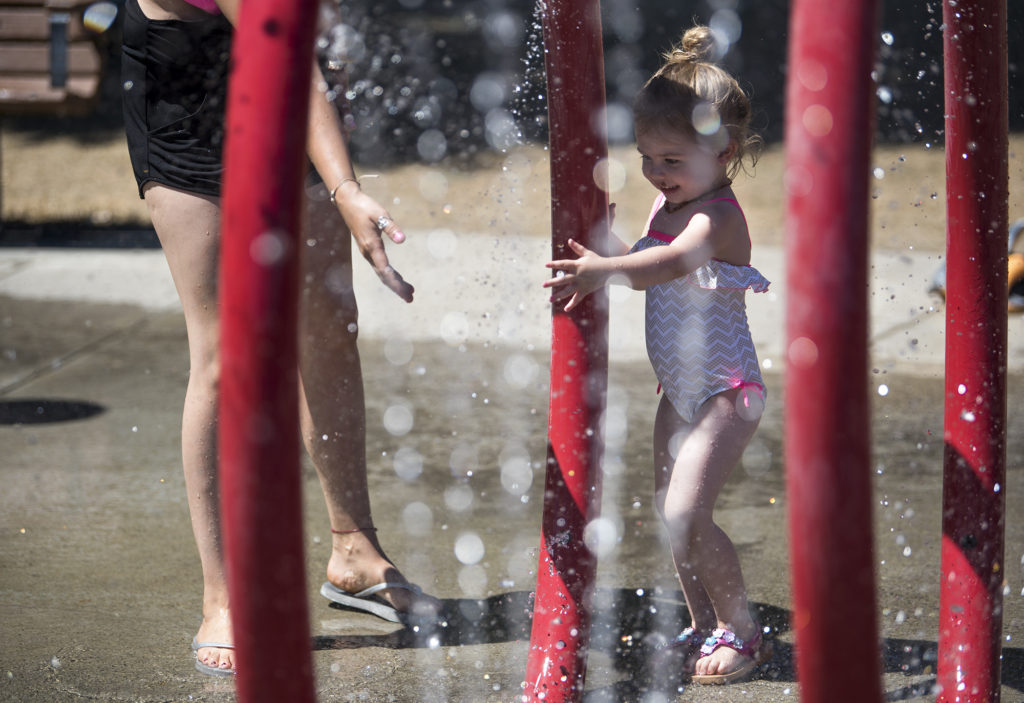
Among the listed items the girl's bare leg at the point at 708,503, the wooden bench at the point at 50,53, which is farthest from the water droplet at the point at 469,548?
the wooden bench at the point at 50,53

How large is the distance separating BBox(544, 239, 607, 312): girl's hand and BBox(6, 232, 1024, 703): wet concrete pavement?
0.76 m

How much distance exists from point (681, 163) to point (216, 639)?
49.8 inches

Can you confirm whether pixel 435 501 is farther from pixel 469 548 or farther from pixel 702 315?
pixel 702 315

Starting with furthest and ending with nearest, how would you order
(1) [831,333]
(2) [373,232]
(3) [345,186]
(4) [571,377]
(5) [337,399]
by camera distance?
1. (5) [337,399]
2. (4) [571,377]
3. (3) [345,186]
4. (2) [373,232]
5. (1) [831,333]

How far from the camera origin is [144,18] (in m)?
2.35

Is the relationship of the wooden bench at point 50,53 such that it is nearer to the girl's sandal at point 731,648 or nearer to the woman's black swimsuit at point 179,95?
Answer: the woman's black swimsuit at point 179,95

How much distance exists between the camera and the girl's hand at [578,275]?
2010 mm

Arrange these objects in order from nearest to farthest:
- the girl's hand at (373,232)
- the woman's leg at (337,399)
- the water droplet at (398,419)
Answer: the girl's hand at (373,232)
the woman's leg at (337,399)
the water droplet at (398,419)

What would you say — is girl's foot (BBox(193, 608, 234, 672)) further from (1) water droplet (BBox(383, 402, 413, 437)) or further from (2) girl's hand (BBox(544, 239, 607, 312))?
(1) water droplet (BBox(383, 402, 413, 437))

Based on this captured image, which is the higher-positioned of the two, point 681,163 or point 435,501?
point 681,163

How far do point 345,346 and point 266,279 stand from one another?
136cm

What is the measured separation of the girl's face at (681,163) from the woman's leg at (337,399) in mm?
673

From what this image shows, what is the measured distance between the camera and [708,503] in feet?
7.34

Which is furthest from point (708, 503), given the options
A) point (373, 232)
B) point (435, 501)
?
point (435, 501)
